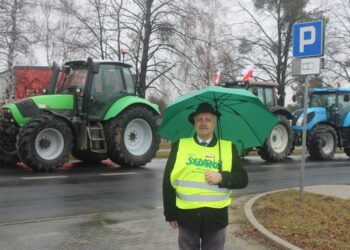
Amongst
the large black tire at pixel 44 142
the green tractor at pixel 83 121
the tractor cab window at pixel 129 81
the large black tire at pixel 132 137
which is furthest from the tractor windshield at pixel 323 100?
the large black tire at pixel 44 142

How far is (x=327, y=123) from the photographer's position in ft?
64.3

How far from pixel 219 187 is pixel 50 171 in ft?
30.3

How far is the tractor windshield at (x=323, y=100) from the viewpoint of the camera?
19859 mm

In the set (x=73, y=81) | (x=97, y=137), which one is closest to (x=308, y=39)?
(x=97, y=137)

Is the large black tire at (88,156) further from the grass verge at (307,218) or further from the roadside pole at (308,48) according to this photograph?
the roadside pole at (308,48)

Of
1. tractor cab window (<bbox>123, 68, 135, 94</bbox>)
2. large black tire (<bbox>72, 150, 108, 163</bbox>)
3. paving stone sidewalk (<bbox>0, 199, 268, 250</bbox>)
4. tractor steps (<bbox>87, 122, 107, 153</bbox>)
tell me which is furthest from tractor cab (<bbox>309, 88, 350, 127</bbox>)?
paving stone sidewalk (<bbox>0, 199, 268, 250</bbox>)

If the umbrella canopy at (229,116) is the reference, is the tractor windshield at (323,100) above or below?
above

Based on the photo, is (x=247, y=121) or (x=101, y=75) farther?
(x=101, y=75)

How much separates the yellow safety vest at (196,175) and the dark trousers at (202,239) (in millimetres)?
218

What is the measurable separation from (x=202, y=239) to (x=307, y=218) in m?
3.77

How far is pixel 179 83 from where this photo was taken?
79.2 feet

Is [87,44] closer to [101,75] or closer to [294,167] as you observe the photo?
[101,75]

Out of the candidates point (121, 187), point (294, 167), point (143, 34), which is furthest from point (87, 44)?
point (121, 187)

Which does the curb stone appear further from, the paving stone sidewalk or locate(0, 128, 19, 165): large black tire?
locate(0, 128, 19, 165): large black tire
